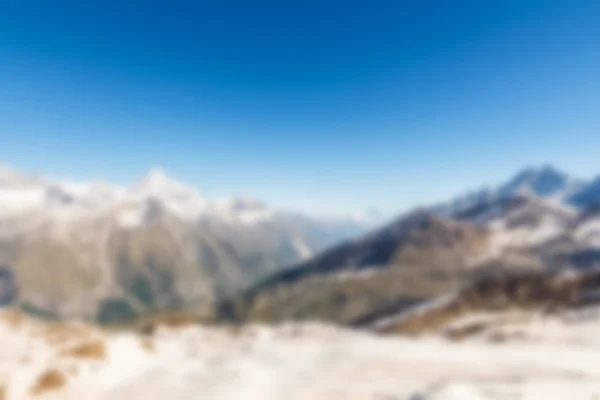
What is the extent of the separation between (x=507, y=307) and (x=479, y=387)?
197 ft

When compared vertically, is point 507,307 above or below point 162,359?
above

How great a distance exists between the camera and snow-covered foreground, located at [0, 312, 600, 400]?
18.4 meters

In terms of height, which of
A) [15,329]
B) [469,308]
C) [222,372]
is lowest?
[222,372]

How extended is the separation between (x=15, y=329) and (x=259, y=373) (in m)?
18.8

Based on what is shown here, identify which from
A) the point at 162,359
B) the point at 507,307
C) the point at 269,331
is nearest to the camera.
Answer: the point at 162,359

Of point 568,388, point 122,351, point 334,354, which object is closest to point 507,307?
point 334,354

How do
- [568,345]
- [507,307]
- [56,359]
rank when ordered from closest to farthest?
1. [56,359]
2. [568,345]
3. [507,307]

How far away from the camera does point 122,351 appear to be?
79.7 ft

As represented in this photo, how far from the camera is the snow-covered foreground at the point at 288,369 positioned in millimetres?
18375

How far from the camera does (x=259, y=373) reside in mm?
22078

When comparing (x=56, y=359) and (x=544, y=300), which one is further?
(x=544, y=300)

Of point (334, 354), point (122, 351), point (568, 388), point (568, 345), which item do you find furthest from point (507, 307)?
point (122, 351)

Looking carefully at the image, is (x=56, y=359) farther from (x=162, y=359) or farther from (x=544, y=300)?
(x=544, y=300)

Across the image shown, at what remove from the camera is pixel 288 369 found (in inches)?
938
